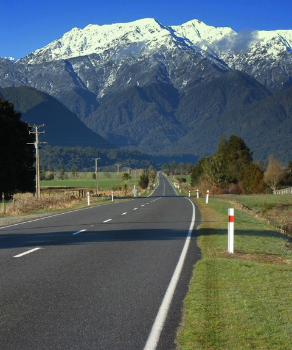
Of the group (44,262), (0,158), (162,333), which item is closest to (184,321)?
(162,333)

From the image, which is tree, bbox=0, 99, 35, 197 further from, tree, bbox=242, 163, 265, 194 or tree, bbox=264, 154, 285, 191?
tree, bbox=264, 154, 285, 191

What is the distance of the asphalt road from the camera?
669 centimetres

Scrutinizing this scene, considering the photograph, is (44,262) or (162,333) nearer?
(162,333)

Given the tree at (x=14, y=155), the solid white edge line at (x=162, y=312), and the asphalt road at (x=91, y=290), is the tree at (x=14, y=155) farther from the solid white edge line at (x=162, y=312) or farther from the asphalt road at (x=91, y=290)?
the solid white edge line at (x=162, y=312)

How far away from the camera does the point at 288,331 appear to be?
678 centimetres

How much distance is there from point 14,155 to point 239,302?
4929cm

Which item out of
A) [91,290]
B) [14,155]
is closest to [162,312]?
[91,290]

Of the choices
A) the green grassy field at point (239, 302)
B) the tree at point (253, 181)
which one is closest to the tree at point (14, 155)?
the tree at point (253, 181)

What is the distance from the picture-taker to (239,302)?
830 centimetres

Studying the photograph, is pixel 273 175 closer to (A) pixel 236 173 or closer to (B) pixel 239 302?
(A) pixel 236 173

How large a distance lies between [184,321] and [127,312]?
2.75 feet

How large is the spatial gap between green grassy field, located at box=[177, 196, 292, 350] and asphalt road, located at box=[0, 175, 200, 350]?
261 millimetres

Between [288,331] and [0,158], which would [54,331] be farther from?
[0,158]

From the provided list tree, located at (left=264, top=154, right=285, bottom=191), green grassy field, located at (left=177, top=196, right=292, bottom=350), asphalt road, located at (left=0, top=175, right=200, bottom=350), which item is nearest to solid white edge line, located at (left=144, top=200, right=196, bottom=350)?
asphalt road, located at (left=0, top=175, right=200, bottom=350)
